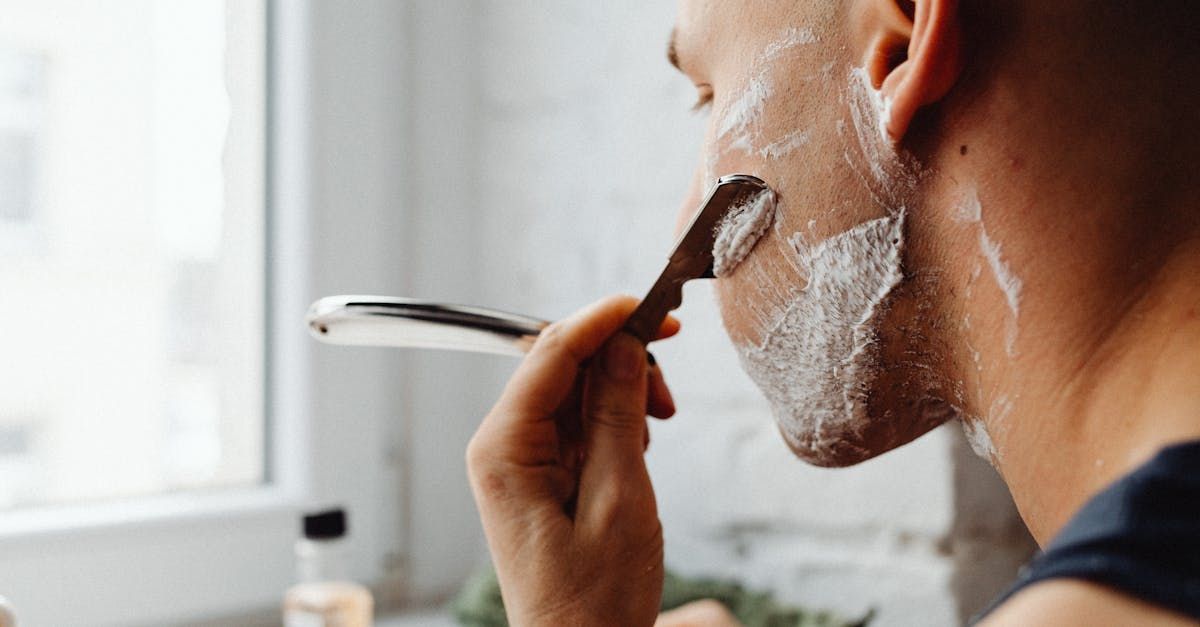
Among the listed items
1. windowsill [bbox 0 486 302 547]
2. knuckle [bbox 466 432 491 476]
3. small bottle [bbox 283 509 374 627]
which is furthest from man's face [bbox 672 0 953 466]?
windowsill [bbox 0 486 302 547]

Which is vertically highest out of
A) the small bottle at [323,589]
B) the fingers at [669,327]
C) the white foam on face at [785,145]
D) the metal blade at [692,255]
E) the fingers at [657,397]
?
the white foam on face at [785,145]

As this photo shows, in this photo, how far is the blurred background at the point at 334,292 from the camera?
78 centimetres

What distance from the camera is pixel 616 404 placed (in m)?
0.55

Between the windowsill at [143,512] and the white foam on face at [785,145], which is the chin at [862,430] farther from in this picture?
the windowsill at [143,512]

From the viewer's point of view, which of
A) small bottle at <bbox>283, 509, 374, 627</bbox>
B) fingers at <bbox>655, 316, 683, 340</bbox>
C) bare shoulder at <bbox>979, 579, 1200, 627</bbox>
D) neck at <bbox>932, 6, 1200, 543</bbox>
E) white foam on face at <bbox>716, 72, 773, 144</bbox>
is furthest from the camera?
small bottle at <bbox>283, 509, 374, 627</bbox>

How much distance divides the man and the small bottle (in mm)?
253

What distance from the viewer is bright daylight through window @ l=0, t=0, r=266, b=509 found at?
79 cm

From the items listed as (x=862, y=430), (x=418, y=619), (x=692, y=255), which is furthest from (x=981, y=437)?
(x=418, y=619)

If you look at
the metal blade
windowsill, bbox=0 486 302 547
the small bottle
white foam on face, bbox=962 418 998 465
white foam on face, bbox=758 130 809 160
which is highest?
white foam on face, bbox=758 130 809 160

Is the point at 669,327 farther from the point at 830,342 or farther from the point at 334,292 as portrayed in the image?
the point at 334,292

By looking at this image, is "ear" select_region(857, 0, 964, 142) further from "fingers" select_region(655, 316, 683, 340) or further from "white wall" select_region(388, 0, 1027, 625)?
"white wall" select_region(388, 0, 1027, 625)

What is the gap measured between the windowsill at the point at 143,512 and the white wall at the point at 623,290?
150 mm

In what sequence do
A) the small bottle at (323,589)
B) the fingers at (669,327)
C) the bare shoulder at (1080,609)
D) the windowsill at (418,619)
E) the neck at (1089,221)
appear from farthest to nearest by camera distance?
the windowsill at (418,619)
the small bottle at (323,589)
the fingers at (669,327)
the neck at (1089,221)
the bare shoulder at (1080,609)

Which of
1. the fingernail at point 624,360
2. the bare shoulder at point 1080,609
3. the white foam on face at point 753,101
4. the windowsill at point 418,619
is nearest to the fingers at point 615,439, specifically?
the fingernail at point 624,360
